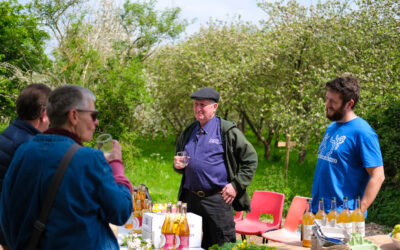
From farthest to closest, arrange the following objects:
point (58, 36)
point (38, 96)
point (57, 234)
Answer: point (58, 36)
point (38, 96)
point (57, 234)

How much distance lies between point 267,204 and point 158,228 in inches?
110

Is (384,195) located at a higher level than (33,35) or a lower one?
lower

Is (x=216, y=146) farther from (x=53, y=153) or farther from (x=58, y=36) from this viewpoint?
(x=58, y=36)

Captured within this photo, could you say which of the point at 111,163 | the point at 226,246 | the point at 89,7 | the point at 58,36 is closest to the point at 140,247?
the point at 226,246

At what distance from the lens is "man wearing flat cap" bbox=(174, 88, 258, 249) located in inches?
157

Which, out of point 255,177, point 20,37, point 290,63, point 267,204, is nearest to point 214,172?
point 267,204

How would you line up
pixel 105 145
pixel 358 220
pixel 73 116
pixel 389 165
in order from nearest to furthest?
pixel 73 116 → pixel 105 145 → pixel 358 220 → pixel 389 165

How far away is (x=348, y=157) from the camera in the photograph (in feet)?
9.97

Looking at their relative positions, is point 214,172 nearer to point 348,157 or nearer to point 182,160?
point 182,160

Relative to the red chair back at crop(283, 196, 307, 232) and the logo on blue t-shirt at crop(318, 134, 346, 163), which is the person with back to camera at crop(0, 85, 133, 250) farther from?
the red chair back at crop(283, 196, 307, 232)

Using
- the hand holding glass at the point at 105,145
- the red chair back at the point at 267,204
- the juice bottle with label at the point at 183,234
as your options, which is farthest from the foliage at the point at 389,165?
the hand holding glass at the point at 105,145

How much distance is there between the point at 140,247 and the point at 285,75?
37.7 feet

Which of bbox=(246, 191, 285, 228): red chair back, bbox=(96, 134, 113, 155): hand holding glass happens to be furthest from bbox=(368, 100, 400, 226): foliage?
bbox=(96, 134, 113, 155): hand holding glass

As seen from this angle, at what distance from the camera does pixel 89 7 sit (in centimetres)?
1633
